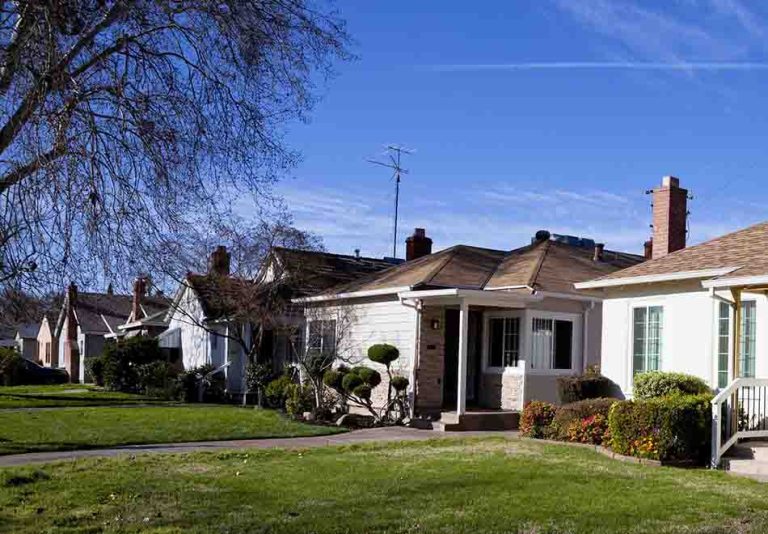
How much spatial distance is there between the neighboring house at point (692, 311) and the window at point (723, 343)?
2cm

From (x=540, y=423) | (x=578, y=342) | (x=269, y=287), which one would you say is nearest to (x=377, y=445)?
(x=540, y=423)

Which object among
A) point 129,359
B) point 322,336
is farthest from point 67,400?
point 322,336

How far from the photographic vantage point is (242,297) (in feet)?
86.6

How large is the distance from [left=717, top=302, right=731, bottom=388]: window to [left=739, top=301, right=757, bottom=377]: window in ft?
1.52

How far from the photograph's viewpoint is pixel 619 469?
12695 millimetres

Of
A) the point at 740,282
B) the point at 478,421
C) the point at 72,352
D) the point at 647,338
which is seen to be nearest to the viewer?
the point at 740,282

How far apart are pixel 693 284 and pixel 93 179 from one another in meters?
12.6

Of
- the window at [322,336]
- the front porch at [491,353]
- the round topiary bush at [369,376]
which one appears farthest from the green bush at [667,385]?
the window at [322,336]

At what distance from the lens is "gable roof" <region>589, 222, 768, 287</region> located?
52.9 ft

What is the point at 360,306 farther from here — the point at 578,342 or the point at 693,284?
the point at 693,284

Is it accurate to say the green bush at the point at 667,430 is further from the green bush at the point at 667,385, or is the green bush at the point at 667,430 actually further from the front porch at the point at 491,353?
the front porch at the point at 491,353

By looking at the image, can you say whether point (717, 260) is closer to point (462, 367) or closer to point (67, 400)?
point (462, 367)

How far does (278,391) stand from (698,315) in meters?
12.2

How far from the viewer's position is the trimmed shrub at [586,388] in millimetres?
18844
